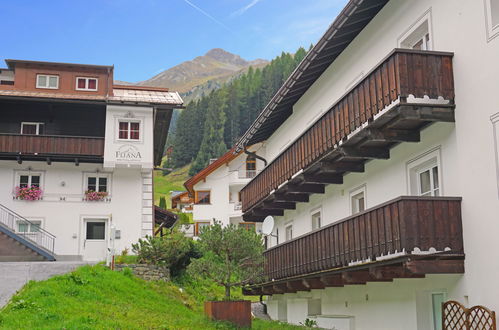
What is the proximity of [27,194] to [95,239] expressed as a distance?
3802mm

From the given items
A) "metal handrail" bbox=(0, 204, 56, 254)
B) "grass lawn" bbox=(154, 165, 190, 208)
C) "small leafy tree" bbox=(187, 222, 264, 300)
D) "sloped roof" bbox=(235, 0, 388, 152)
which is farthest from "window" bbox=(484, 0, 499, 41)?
"grass lawn" bbox=(154, 165, 190, 208)

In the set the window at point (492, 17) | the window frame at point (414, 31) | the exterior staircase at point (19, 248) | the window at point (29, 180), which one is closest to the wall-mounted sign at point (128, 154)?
the window at point (29, 180)

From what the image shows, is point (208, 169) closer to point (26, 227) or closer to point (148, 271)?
point (26, 227)

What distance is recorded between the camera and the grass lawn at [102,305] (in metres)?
14.2

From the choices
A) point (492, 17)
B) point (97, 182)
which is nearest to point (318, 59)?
point (492, 17)

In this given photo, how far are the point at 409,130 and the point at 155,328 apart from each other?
7.55m

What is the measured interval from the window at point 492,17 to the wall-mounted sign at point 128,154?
21.9 meters

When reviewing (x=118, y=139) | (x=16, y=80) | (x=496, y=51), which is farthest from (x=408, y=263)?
(x=16, y=80)

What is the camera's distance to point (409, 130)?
13.7 meters

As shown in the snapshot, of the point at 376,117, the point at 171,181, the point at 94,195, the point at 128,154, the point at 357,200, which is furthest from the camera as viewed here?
the point at 171,181

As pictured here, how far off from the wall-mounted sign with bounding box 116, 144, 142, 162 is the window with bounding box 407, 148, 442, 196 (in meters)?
18.9

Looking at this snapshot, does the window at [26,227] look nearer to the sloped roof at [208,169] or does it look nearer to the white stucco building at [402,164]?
the white stucco building at [402,164]

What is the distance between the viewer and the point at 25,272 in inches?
929

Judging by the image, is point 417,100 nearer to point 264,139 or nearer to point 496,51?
point 496,51
